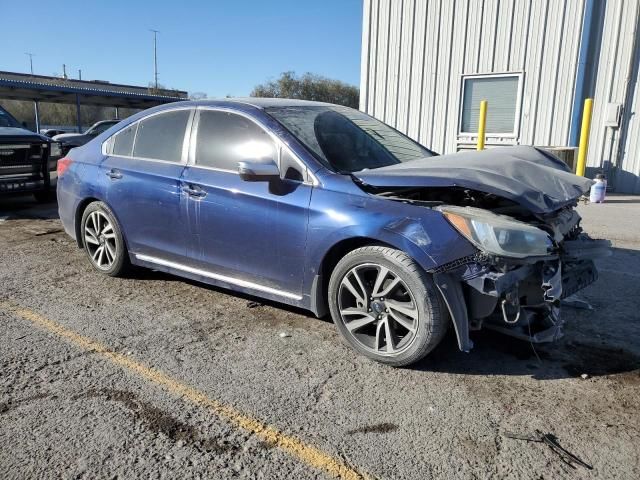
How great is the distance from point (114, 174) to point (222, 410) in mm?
2809

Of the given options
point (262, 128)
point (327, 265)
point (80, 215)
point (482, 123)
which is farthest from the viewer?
point (482, 123)

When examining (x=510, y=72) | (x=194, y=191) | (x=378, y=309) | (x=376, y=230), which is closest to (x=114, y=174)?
(x=194, y=191)

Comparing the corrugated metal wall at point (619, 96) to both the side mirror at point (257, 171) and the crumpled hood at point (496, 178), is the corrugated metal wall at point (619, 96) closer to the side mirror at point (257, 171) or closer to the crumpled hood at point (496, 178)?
the crumpled hood at point (496, 178)

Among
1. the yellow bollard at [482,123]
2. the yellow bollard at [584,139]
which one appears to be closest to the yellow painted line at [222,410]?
the yellow bollard at [584,139]

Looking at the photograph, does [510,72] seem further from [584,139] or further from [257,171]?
[257,171]

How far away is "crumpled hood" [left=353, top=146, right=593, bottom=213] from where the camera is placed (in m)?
3.05

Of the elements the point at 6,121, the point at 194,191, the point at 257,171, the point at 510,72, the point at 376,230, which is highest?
the point at 510,72

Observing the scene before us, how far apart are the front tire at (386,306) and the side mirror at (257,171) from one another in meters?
0.75

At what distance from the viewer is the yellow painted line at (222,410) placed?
2.34 m

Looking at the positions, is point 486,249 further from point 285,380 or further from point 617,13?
point 617,13

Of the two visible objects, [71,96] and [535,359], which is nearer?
[535,359]

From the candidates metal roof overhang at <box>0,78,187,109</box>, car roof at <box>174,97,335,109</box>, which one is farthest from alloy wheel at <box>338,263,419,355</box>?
metal roof overhang at <box>0,78,187,109</box>

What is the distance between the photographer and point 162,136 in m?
4.53

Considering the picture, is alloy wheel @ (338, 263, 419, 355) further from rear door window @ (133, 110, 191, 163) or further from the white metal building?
the white metal building
